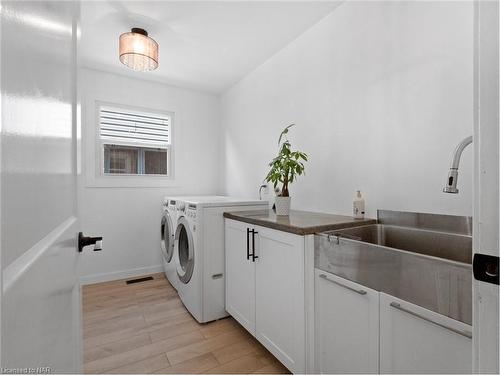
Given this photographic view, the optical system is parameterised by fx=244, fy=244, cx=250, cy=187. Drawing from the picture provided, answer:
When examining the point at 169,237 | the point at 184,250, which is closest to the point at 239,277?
the point at 184,250

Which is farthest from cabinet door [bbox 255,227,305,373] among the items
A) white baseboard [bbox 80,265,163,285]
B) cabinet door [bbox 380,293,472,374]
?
white baseboard [bbox 80,265,163,285]

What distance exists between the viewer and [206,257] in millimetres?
2057

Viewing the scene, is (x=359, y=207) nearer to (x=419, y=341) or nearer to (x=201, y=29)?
(x=419, y=341)

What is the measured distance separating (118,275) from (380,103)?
10.8 feet

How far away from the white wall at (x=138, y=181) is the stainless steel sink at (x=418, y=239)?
2.49m

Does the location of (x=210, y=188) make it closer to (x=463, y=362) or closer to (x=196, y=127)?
(x=196, y=127)

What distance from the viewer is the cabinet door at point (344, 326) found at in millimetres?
1051

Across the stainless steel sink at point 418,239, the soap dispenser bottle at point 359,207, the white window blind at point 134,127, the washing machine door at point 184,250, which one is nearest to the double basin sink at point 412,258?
the stainless steel sink at point 418,239

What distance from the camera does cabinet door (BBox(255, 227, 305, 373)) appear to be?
1343 mm

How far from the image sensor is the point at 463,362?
79 cm

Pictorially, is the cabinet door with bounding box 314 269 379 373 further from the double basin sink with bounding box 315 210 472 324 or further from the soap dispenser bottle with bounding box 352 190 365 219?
the soap dispenser bottle with bounding box 352 190 365 219

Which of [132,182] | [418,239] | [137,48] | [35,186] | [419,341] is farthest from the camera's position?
[132,182]

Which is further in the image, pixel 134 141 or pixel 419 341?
pixel 134 141

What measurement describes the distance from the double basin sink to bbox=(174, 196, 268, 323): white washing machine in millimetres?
1005
